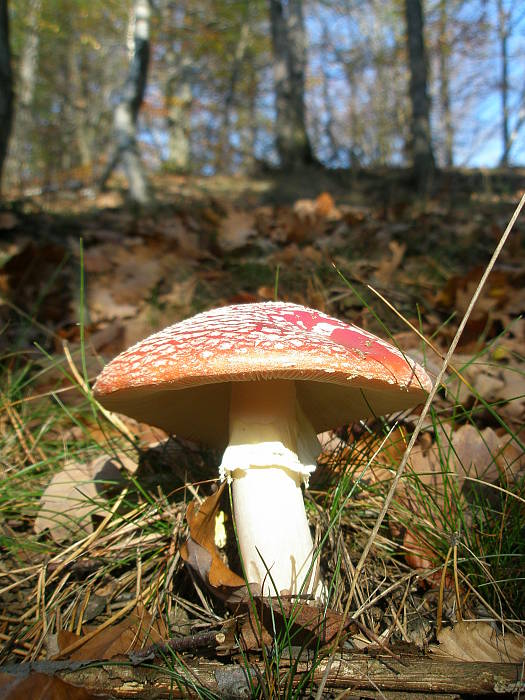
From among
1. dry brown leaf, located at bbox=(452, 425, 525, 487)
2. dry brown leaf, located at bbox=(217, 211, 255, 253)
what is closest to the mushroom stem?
dry brown leaf, located at bbox=(452, 425, 525, 487)

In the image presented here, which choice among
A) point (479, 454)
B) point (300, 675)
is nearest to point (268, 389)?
point (300, 675)

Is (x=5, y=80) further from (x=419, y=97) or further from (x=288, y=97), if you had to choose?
(x=288, y=97)

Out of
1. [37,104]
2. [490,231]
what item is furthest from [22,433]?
[37,104]

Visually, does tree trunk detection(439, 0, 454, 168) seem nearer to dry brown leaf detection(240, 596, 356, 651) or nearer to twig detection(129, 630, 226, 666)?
dry brown leaf detection(240, 596, 356, 651)

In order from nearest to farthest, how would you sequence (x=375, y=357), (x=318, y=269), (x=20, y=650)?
(x=375, y=357) < (x=20, y=650) < (x=318, y=269)

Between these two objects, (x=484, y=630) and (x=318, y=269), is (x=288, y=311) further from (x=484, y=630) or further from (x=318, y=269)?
(x=318, y=269)

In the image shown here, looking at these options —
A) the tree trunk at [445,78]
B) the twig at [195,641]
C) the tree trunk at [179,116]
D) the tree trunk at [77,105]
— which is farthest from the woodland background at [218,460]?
the tree trunk at [77,105]

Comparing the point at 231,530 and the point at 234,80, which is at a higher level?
the point at 234,80

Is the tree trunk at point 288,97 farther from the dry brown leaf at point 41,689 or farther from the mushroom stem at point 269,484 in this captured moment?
the dry brown leaf at point 41,689
